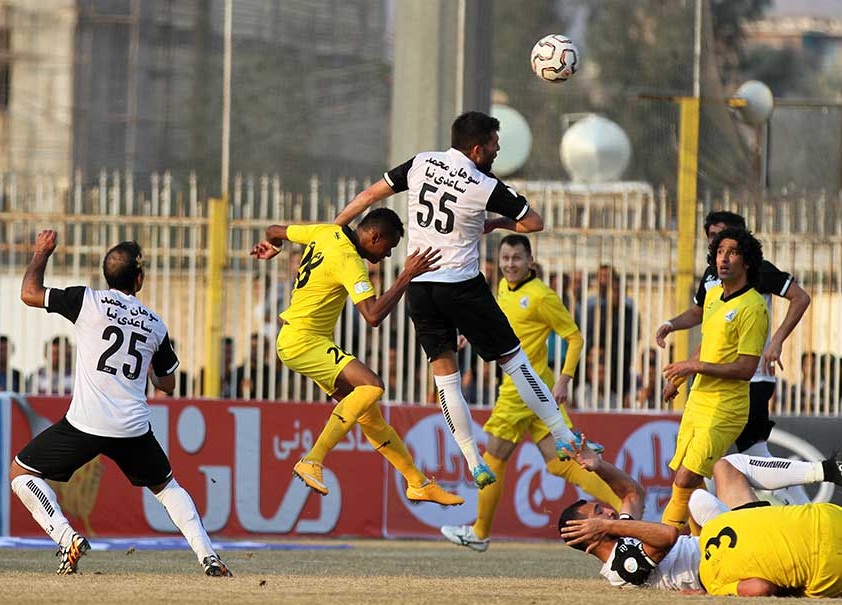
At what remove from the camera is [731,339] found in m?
10.8

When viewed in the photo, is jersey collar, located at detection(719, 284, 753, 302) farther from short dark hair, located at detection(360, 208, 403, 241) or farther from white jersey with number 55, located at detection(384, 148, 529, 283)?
short dark hair, located at detection(360, 208, 403, 241)

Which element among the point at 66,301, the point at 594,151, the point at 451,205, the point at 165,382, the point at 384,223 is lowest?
the point at 165,382

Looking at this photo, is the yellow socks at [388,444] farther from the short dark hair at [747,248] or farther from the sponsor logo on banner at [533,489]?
the sponsor logo on banner at [533,489]

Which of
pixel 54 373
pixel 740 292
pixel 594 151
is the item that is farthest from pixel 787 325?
pixel 594 151

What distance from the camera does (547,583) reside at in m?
10.7

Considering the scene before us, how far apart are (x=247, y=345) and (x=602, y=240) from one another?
368 centimetres

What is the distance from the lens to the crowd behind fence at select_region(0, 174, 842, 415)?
16.9 m

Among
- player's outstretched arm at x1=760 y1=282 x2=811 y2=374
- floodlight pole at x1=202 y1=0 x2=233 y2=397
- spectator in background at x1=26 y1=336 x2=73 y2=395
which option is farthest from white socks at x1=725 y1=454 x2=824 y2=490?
spectator in background at x1=26 y1=336 x2=73 y2=395

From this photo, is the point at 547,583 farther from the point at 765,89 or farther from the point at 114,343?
the point at 765,89

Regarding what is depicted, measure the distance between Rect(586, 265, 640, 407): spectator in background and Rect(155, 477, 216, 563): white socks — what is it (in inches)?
280

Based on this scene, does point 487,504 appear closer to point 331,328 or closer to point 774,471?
point 331,328

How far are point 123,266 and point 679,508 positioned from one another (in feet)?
12.7

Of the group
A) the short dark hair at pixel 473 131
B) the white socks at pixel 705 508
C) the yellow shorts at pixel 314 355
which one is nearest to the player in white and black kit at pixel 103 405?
the yellow shorts at pixel 314 355

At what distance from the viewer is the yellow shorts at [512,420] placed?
1326 cm
